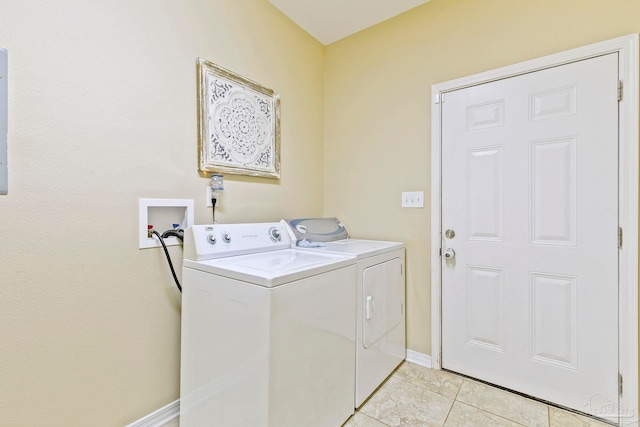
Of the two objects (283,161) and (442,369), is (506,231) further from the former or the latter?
(283,161)

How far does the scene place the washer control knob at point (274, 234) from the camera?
1.81 m

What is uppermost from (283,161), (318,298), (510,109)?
(510,109)

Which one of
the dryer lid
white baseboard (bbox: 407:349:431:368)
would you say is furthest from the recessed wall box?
white baseboard (bbox: 407:349:431:368)

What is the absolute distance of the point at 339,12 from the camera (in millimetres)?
2162

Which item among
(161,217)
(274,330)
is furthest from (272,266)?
(161,217)

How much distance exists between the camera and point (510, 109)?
1.75 metres

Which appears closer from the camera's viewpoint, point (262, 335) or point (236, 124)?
point (262, 335)

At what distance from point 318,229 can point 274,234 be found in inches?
15.6

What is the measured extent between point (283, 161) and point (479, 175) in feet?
4.50

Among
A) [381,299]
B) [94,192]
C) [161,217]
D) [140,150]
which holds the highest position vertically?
[140,150]

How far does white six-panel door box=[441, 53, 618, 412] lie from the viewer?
1.52 m

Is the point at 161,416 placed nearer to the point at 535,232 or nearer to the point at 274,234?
the point at 274,234

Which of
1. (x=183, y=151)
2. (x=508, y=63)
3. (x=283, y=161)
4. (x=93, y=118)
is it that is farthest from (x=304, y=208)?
(x=508, y=63)

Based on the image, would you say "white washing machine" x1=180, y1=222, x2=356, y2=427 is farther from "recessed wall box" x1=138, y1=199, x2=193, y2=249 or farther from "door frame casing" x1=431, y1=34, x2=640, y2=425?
"door frame casing" x1=431, y1=34, x2=640, y2=425
